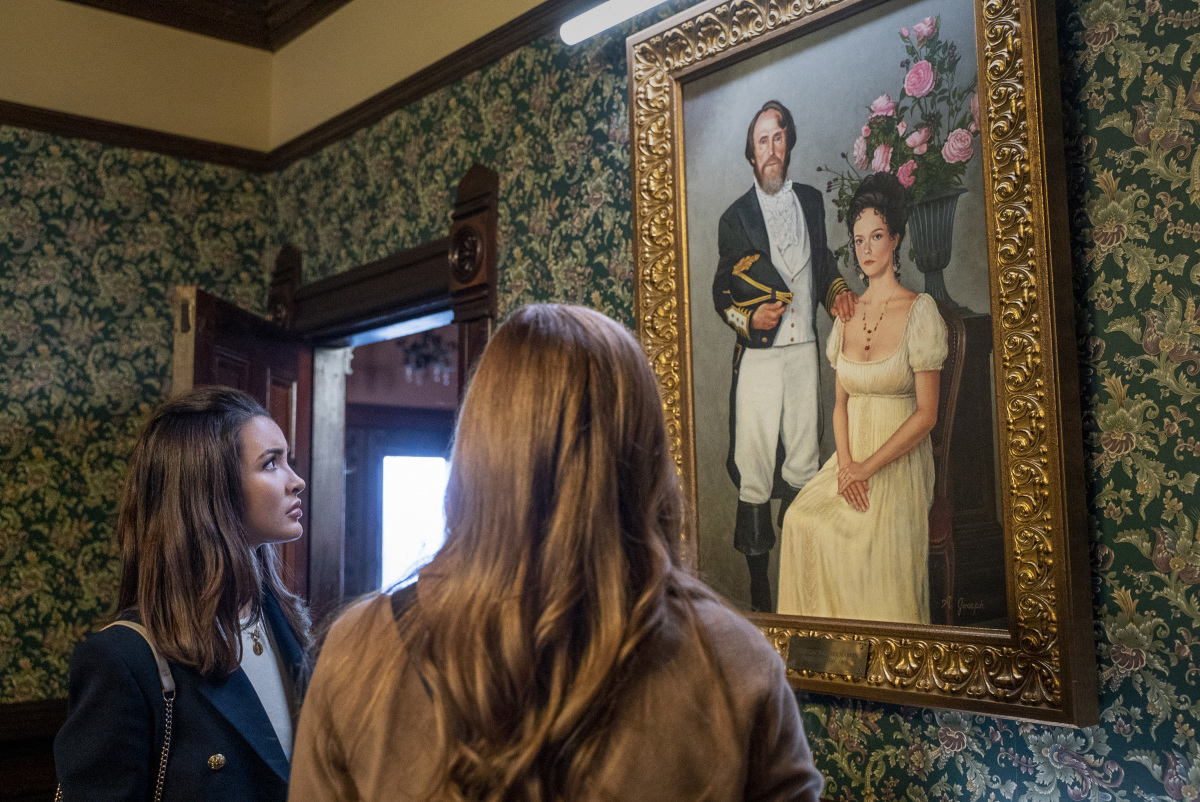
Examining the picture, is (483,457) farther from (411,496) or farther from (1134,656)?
(411,496)

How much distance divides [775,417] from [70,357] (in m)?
3.15

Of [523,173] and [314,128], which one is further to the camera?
[314,128]

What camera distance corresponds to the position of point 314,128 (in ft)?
15.1

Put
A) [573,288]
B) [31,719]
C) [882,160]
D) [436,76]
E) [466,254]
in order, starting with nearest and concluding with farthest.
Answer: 1. [882,160]
2. [573,288]
3. [466,254]
4. [436,76]
5. [31,719]

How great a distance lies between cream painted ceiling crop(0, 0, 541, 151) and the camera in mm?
4203

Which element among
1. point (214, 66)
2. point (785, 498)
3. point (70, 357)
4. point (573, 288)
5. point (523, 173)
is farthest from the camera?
point (214, 66)

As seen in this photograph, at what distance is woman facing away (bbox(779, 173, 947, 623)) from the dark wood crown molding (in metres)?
3.17

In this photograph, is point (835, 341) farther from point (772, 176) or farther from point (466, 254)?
point (466, 254)

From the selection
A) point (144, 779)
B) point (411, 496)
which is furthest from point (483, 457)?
point (411, 496)

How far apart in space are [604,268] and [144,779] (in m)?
1.86

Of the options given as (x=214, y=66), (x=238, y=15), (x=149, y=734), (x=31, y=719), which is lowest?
(x=31, y=719)

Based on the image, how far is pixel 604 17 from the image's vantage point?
2658mm

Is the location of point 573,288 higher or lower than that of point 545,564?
higher
